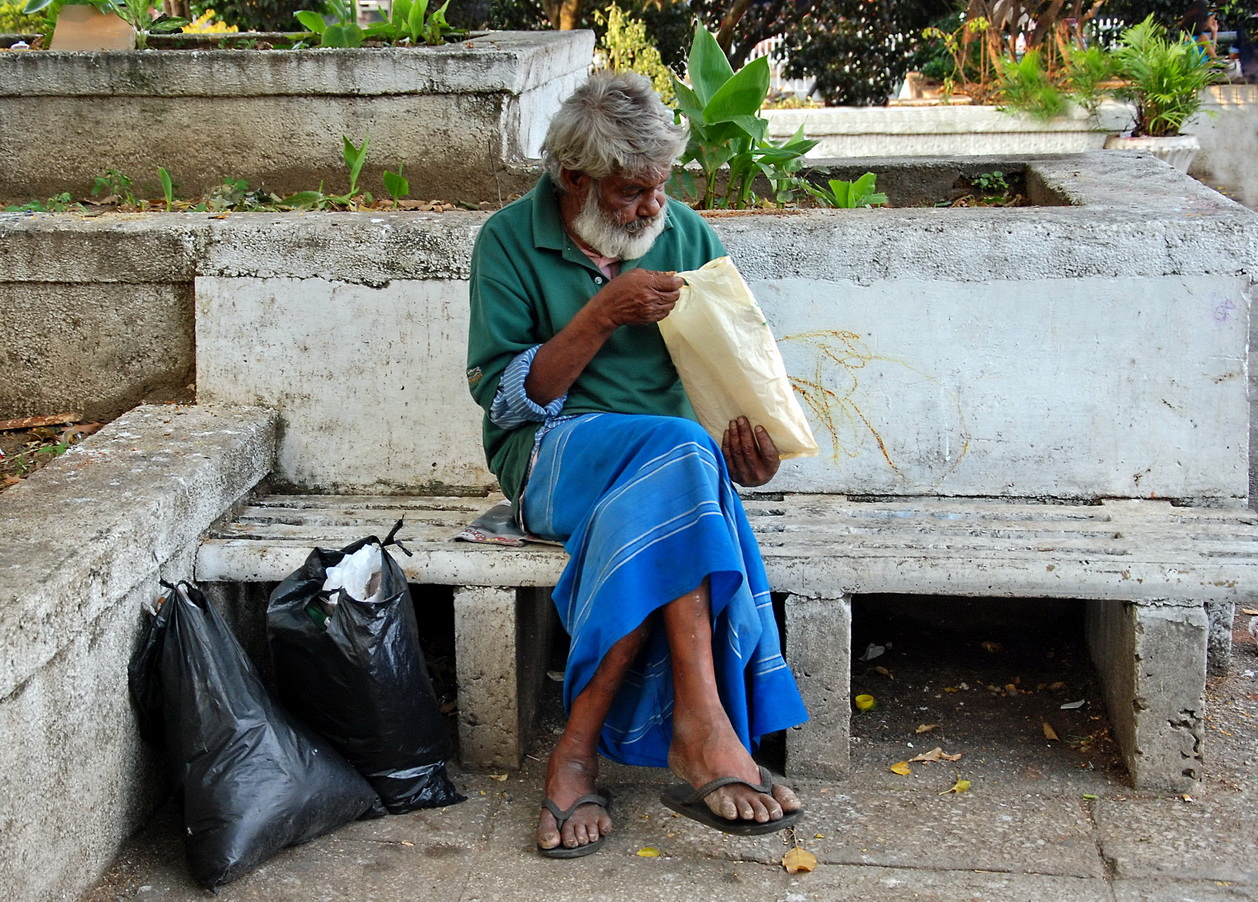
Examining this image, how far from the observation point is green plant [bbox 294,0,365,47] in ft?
15.2

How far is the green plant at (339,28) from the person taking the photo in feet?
15.2

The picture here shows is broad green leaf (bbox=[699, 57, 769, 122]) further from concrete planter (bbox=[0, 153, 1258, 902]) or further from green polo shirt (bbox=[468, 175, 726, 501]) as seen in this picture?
green polo shirt (bbox=[468, 175, 726, 501])

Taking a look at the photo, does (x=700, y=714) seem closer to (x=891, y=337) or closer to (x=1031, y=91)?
(x=891, y=337)

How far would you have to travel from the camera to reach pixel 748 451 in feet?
8.88

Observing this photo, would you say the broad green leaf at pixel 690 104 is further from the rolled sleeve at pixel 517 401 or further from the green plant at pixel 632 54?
the green plant at pixel 632 54

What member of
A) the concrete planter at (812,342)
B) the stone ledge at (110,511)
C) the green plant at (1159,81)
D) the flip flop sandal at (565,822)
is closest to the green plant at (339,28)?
the concrete planter at (812,342)

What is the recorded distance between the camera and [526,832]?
2598 mm

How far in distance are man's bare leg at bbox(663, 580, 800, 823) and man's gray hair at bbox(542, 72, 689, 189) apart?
33.9 inches

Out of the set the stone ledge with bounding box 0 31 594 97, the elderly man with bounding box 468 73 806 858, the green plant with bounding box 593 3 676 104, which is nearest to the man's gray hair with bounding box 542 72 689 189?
the elderly man with bounding box 468 73 806 858

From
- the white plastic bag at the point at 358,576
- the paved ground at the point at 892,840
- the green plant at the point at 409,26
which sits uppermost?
the green plant at the point at 409,26

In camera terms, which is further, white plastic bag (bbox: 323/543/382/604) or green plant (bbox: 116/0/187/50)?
green plant (bbox: 116/0/187/50)

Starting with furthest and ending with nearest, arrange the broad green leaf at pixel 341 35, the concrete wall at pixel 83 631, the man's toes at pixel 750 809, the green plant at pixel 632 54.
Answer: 1. the green plant at pixel 632 54
2. the broad green leaf at pixel 341 35
3. the man's toes at pixel 750 809
4. the concrete wall at pixel 83 631

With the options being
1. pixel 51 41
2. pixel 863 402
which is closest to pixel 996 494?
pixel 863 402

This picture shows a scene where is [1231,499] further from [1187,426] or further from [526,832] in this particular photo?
[526,832]
